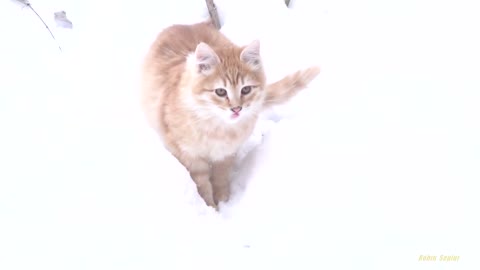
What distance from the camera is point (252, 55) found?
7.00 feet

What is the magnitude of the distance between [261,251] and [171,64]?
117 centimetres

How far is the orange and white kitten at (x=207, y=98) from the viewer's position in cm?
206

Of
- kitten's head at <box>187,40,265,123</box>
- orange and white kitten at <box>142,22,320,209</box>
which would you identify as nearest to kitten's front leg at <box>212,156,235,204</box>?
orange and white kitten at <box>142,22,320,209</box>

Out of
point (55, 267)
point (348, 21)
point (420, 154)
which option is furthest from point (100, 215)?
point (348, 21)

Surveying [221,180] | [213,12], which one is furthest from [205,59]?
[213,12]

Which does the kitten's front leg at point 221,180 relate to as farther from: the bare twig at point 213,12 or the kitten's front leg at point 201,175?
the bare twig at point 213,12

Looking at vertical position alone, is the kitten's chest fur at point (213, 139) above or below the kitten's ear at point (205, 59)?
below

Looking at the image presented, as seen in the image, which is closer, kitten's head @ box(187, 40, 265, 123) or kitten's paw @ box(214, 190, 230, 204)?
kitten's head @ box(187, 40, 265, 123)

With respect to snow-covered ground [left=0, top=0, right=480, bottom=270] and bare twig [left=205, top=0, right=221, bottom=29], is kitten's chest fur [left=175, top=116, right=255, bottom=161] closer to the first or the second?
snow-covered ground [left=0, top=0, right=480, bottom=270]

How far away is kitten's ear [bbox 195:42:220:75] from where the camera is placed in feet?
6.62

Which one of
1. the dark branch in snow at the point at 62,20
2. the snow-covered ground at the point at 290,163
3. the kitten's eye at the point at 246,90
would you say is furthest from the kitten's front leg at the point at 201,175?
the dark branch in snow at the point at 62,20

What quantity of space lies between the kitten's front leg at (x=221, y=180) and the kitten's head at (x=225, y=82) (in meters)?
0.35

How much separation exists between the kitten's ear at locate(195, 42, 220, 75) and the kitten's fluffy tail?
1.27 ft

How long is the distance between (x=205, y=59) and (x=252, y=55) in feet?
0.76
